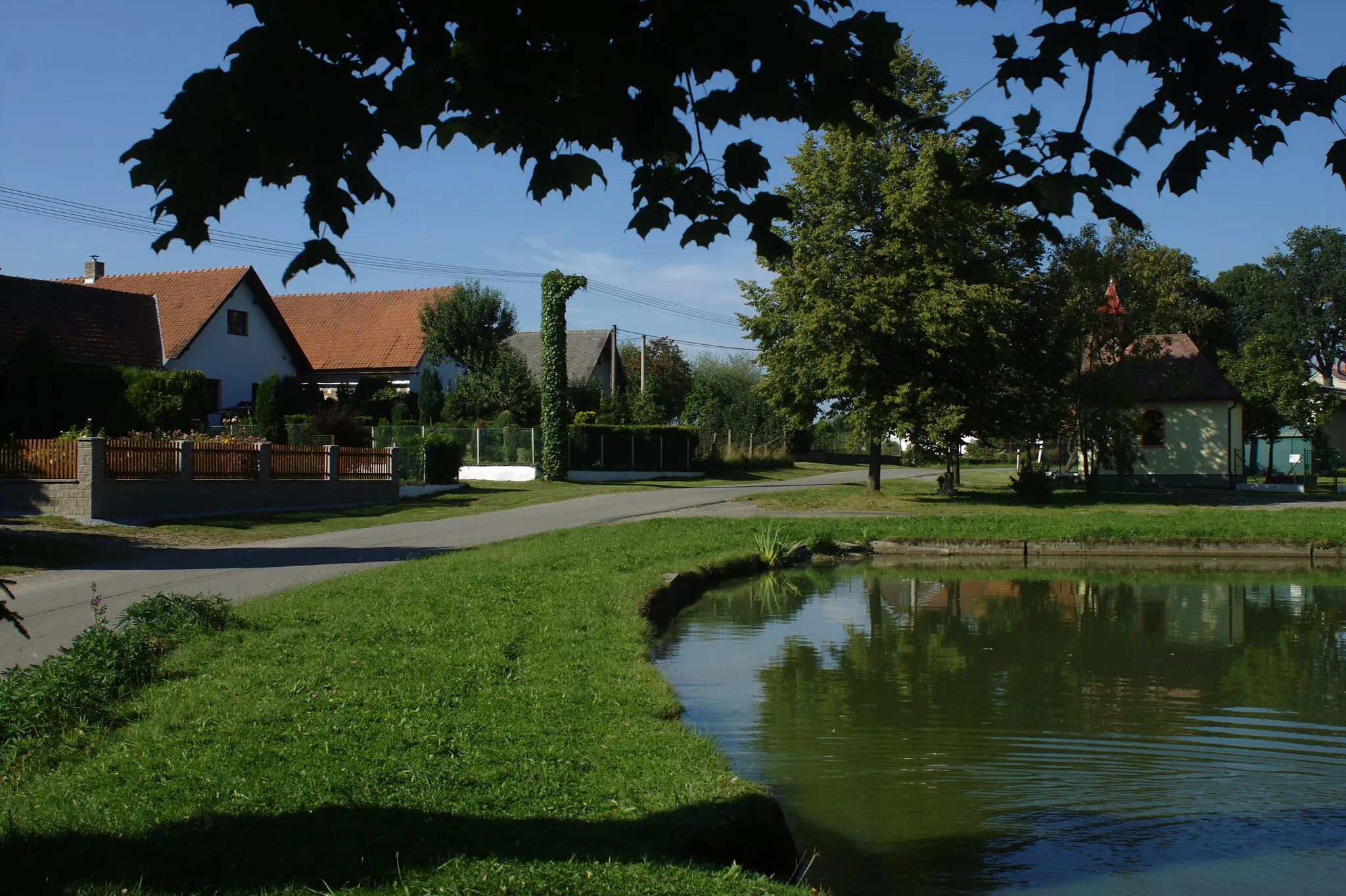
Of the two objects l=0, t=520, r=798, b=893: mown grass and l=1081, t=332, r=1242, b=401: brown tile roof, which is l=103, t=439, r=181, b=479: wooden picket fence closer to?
l=0, t=520, r=798, b=893: mown grass

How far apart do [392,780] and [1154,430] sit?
4092cm

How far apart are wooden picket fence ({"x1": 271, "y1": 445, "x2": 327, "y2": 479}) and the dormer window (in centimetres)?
1393

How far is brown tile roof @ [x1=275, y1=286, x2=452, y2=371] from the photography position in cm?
4569

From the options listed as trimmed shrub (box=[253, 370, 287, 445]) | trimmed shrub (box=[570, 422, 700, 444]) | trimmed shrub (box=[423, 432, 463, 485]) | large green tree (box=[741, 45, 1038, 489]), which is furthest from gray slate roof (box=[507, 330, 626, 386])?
large green tree (box=[741, 45, 1038, 489])

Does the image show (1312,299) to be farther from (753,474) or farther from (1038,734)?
(1038,734)

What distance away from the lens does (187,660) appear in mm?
7586

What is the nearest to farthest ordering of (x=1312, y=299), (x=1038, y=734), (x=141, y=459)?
(x=1038, y=734) → (x=141, y=459) → (x=1312, y=299)

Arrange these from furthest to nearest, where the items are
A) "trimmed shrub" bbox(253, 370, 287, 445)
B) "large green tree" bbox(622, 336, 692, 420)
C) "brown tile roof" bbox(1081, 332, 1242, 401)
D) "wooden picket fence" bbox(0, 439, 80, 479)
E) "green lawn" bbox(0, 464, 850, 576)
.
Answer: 1. "large green tree" bbox(622, 336, 692, 420)
2. "brown tile roof" bbox(1081, 332, 1242, 401)
3. "trimmed shrub" bbox(253, 370, 287, 445)
4. "wooden picket fence" bbox(0, 439, 80, 479)
5. "green lawn" bbox(0, 464, 850, 576)

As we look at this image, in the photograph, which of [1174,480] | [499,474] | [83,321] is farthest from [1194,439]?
[83,321]

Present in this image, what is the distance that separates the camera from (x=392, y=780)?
514 centimetres

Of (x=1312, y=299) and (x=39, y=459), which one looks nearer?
(x=39, y=459)

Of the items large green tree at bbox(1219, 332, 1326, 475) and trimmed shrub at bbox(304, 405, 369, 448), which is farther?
large green tree at bbox(1219, 332, 1326, 475)

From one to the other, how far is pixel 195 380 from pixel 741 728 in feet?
80.9

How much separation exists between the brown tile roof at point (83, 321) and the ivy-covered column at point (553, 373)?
41.3 ft
